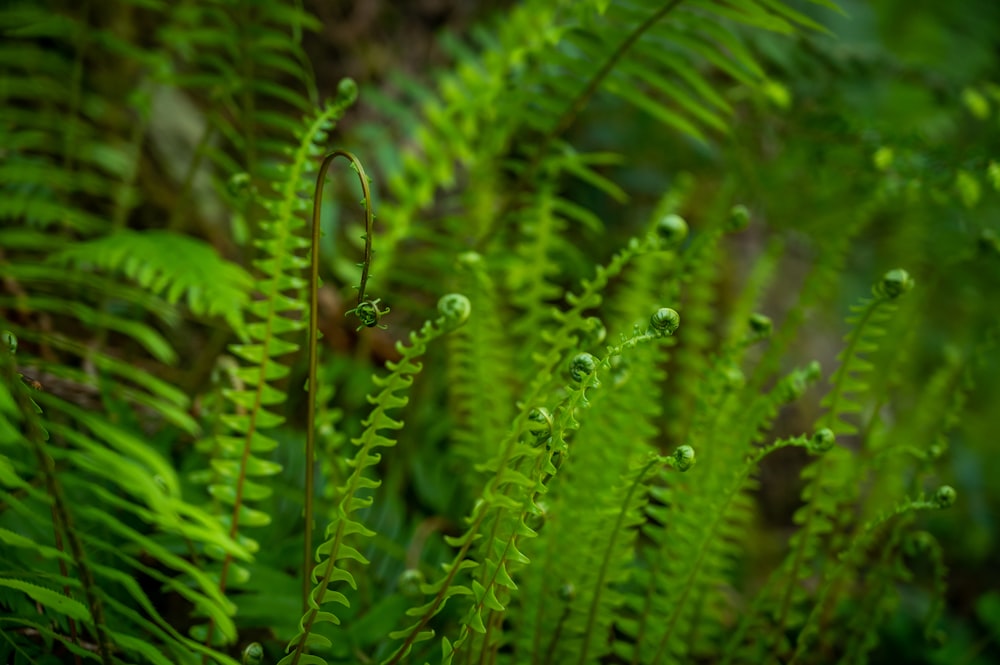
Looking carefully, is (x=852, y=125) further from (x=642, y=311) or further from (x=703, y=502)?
(x=703, y=502)

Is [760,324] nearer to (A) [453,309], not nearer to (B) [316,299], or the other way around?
(A) [453,309]

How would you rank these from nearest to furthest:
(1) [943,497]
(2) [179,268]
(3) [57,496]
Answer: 1. (3) [57,496]
2. (1) [943,497]
3. (2) [179,268]

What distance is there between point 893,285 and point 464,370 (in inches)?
23.1

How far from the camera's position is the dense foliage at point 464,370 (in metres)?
0.73

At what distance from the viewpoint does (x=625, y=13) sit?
1146 mm

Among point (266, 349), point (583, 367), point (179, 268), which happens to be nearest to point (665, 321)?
point (583, 367)

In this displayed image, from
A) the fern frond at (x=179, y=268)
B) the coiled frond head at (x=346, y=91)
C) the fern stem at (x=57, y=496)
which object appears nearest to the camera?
the fern stem at (x=57, y=496)

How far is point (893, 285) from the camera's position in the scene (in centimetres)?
79

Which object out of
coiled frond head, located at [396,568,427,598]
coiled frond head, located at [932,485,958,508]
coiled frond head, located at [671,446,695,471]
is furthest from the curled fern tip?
coiled frond head, located at [396,568,427,598]

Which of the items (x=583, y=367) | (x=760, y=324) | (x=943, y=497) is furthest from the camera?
(x=760, y=324)

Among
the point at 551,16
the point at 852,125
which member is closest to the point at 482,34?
the point at 551,16

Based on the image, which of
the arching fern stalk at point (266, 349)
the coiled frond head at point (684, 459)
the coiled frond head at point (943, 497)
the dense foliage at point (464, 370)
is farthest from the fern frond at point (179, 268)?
the coiled frond head at point (943, 497)

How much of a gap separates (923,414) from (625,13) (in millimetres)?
886

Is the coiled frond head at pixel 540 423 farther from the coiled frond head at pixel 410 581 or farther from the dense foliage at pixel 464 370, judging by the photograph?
the coiled frond head at pixel 410 581
